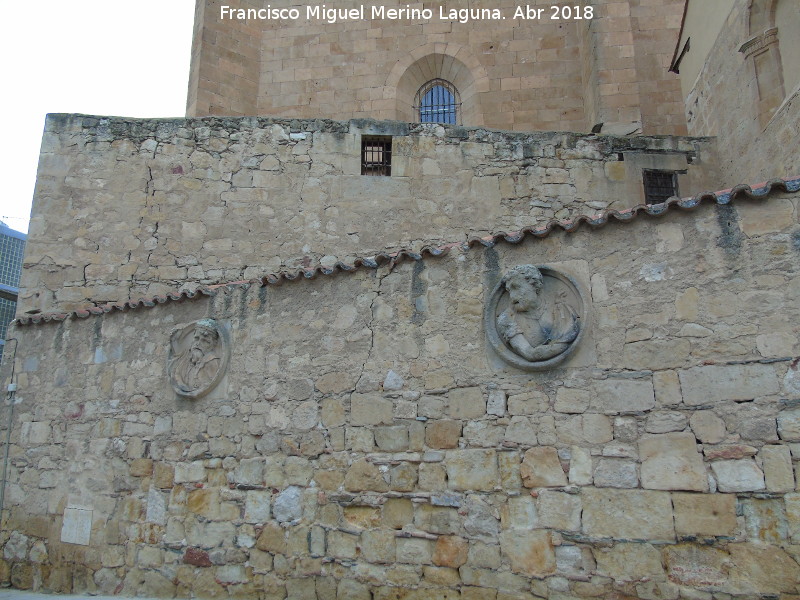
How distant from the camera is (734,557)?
3967 mm

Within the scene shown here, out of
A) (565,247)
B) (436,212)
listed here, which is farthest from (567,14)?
(565,247)

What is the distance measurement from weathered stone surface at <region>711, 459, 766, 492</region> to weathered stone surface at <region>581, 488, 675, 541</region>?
349mm

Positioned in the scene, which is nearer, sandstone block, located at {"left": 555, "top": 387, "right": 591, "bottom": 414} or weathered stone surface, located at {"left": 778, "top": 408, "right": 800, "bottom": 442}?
weathered stone surface, located at {"left": 778, "top": 408, "right": 800, "bottom": 442}

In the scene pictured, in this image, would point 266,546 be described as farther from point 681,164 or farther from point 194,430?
point 681,164

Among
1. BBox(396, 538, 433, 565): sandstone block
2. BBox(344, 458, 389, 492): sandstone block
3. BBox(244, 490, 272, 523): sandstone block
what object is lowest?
BBox(396, 538, 433, 565): sandstone block

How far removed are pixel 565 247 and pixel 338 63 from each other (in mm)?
9596

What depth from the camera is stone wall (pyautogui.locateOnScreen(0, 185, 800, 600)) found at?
4.14 meters

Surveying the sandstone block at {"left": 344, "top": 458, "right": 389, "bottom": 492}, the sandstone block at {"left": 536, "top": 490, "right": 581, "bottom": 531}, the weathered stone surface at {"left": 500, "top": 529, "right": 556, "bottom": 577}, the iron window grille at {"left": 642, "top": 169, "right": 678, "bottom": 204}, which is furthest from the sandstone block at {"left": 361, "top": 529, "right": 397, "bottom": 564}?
the iron window grille at {"left": 642, "top": 169, "right": 678, "bottom": 204}

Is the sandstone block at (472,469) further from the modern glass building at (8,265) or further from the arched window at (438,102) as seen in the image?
the modern glass building at (8,265)

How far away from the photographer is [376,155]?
29.4ft

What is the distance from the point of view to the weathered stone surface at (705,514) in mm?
4027

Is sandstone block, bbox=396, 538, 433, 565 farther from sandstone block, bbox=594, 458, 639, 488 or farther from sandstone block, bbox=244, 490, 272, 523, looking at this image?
sandstone block, bbox=594, 458, 639, 488

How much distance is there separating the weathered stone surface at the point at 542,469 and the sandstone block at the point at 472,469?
9.0 inches

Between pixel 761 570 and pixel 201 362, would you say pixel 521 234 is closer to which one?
pixel 761 570
